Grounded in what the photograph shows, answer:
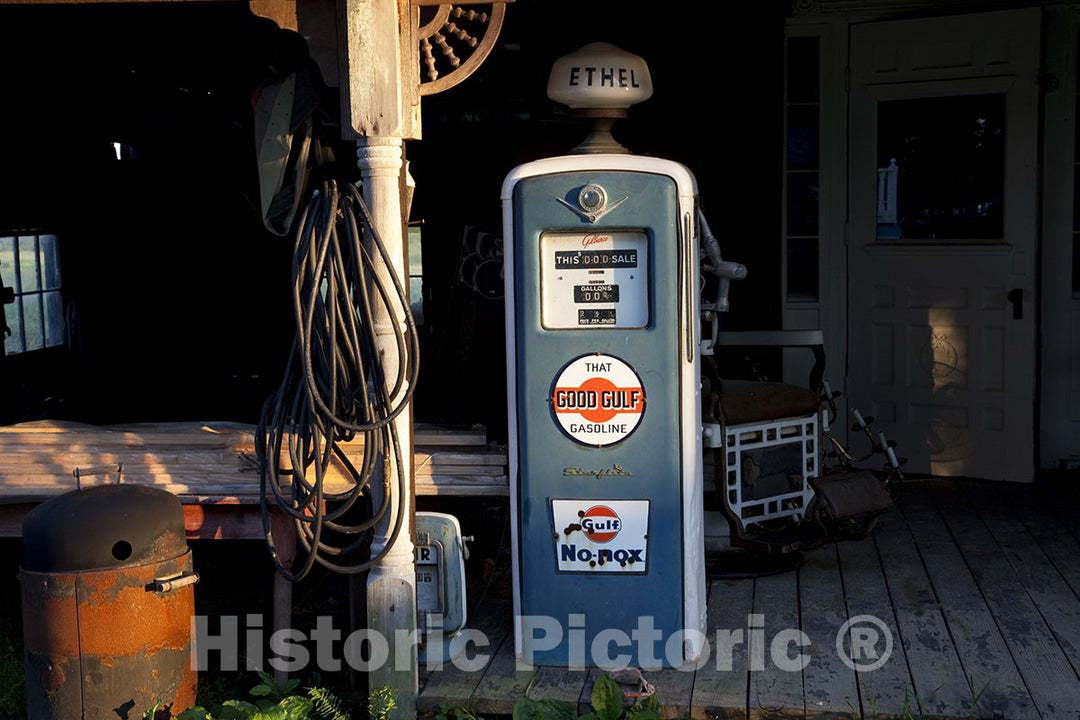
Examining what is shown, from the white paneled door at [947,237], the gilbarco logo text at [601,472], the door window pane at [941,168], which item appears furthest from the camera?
the door window pane at [941,168]

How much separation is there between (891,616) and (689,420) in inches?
48.0

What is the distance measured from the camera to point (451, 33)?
433 centimetres

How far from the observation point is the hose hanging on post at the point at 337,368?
3957mm

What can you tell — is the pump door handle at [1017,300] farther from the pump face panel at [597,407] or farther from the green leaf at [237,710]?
the green leaf at [237,710]

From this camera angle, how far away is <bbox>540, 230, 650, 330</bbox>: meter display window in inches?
168

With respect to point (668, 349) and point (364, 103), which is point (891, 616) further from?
point (364, 103)

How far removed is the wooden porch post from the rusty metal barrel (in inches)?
26.2

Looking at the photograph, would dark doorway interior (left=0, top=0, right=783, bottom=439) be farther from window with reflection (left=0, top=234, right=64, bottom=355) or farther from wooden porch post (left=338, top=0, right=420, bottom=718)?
wooden porch post (left=338, top=0, right=420, bottom=718)

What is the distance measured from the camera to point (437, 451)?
514 centimetres

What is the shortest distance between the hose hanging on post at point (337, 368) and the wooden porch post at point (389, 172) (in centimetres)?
5

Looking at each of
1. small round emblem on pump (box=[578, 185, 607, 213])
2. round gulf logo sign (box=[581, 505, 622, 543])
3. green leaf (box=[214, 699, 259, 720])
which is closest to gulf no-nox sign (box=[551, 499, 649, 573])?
round gulf logo sign (box=[581, 505, 622, 543])

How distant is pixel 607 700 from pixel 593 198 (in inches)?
64.8

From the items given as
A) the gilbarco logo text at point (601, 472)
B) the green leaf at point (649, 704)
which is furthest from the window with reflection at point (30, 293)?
the green leaf at point (649, 704)

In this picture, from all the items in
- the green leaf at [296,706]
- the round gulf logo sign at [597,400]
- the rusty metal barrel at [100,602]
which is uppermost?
the round gulf logo sign at [597,400]
